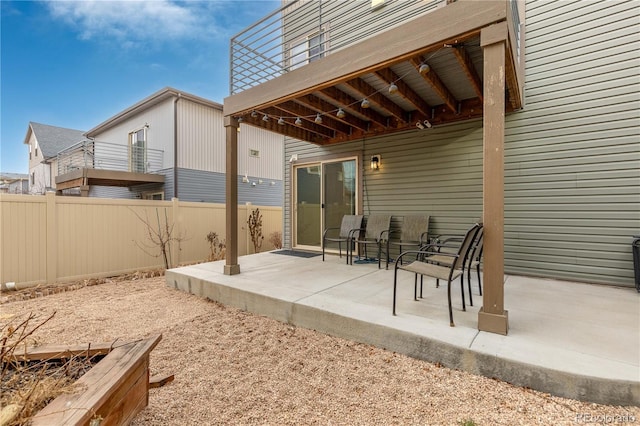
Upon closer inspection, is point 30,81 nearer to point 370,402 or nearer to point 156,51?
point 156,51

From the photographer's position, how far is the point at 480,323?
7.45 feet

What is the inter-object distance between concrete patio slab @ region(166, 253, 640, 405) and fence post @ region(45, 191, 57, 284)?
2.56 meters

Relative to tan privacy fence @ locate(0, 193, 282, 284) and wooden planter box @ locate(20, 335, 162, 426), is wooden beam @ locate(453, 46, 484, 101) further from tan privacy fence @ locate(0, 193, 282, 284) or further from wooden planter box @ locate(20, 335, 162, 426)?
tan privacy fence @ locate(0, 193, 282, 284)

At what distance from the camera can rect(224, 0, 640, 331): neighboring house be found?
103 inches

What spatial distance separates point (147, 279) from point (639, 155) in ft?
25.3

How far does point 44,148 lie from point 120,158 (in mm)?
8899

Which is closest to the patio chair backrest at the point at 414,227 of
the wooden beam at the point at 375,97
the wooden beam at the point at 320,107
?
the wooden beam at the point at 375,97

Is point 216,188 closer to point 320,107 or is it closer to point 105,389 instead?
point 320,107

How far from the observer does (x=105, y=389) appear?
1225 mm

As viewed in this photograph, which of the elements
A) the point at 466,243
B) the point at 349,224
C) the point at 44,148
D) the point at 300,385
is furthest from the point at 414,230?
the point at 44,148

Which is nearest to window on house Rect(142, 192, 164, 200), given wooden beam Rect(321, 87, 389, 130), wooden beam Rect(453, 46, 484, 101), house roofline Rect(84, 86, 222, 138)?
house roofline Rect(84, 86, 222, 138)

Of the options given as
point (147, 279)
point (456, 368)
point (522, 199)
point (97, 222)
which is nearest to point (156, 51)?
point (97, 222)

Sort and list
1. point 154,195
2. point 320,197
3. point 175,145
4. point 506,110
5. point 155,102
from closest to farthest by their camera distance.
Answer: point 506,110 → point 320,197 → point 175,145 → point 155,102 → point 154,195

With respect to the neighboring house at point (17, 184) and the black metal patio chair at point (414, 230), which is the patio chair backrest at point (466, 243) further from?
the neighboring house at point (17, 184)
